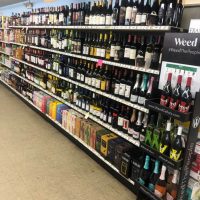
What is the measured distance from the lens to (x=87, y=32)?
3627 millimetres

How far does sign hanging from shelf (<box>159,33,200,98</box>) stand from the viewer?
1.95 metres

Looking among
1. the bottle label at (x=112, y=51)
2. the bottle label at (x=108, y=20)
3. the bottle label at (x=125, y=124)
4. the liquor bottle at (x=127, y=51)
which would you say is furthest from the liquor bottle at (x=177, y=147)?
the bottle label at (x=108, y=20)

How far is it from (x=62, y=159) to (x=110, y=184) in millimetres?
837

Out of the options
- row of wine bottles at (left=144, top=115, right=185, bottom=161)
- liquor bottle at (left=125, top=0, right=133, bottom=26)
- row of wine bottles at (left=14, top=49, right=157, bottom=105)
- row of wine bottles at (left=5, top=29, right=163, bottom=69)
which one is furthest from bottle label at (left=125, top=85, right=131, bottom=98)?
liquor bottle at (left=125, top=0, right=133, bottom=26)

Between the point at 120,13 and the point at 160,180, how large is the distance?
1848mm

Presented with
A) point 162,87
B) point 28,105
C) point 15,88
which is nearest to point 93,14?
point 162,87

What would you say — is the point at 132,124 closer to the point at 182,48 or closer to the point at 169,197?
the point at 169,197

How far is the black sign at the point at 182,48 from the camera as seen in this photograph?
76.3 inches

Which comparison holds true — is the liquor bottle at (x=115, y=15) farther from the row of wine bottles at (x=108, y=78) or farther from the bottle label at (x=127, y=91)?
the bottle label at (x=127, y=91)

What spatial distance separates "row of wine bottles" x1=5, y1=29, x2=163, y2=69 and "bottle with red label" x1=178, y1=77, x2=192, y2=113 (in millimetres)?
531

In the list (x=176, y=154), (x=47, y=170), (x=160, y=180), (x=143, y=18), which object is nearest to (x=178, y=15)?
(x=143, y=18)

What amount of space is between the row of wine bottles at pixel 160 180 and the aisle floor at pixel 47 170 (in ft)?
1.66

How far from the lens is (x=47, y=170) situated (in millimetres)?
3092

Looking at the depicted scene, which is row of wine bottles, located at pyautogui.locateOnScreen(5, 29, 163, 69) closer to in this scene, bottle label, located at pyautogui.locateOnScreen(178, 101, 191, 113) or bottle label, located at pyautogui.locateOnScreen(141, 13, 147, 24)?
bottle label, located at pyautogui.locateOnScreen(141, 13, 147, 24)
